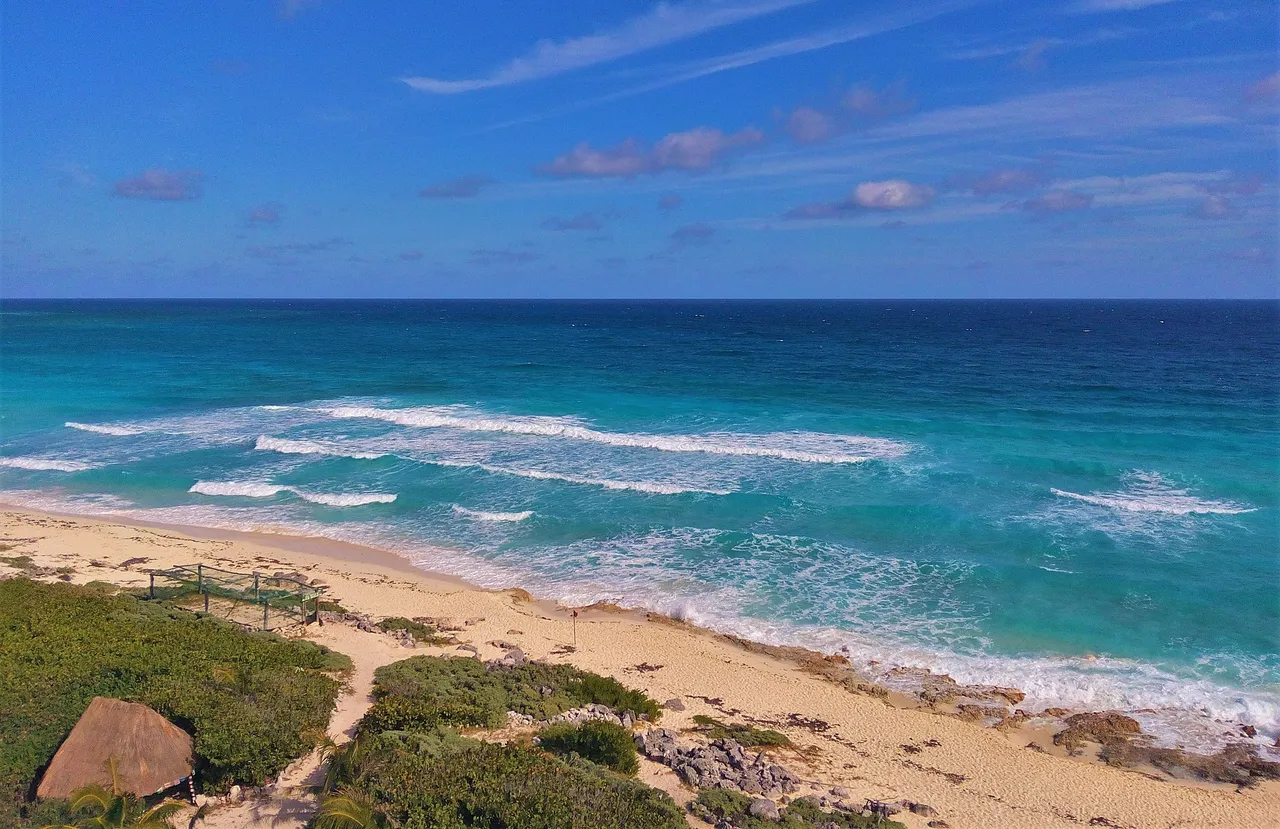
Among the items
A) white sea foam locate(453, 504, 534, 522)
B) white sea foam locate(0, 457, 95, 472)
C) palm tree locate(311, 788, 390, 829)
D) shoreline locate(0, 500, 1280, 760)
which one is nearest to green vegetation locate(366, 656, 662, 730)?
palm tree locate(311, 788, 390, 829)

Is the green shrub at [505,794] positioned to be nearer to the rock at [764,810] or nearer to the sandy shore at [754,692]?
the rock at [764,810]

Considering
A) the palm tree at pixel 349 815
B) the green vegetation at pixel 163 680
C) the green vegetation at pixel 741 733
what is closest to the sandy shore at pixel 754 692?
the green vegetation at pixel 741 733

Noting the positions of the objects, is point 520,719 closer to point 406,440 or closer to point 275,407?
point 406,440

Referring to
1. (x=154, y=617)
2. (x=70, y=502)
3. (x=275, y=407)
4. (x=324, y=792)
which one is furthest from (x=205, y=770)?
(x=275, y=407)

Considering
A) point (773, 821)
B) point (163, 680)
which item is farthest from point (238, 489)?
point (773, 821)

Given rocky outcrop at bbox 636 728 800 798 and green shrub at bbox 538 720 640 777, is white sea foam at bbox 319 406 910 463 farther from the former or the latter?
green shrub at bbox 538 720 640 777

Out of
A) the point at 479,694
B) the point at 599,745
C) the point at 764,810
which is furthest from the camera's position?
the point at 479,694

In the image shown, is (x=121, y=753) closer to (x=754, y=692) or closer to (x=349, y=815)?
(x=349, y=815)
